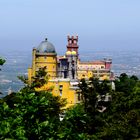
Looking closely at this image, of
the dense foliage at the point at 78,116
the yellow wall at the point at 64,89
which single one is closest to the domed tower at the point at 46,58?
the yellow wall at the point at 64,89

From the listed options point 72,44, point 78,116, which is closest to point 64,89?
point 72,44

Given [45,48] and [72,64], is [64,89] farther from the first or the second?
[72,64]

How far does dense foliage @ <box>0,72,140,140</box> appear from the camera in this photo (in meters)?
16.4

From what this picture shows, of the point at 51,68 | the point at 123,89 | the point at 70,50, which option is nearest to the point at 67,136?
the point at 123,89

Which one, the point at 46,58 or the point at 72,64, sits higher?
the point at 46,58

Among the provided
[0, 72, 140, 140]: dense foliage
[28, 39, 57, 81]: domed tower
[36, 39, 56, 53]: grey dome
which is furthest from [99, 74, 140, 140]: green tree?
[36, 39, 56, 53]: grey dome

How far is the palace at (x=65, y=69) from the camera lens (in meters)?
48.3

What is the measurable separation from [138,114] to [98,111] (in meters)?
3.19

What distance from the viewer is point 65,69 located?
5788 cm

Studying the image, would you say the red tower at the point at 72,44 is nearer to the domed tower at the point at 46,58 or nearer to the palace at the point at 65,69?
the palace at the point at 65,69

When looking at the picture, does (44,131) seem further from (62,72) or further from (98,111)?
(62,72)

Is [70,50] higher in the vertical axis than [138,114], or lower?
higher

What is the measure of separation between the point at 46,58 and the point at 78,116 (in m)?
36.3

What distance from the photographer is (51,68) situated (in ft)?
182
